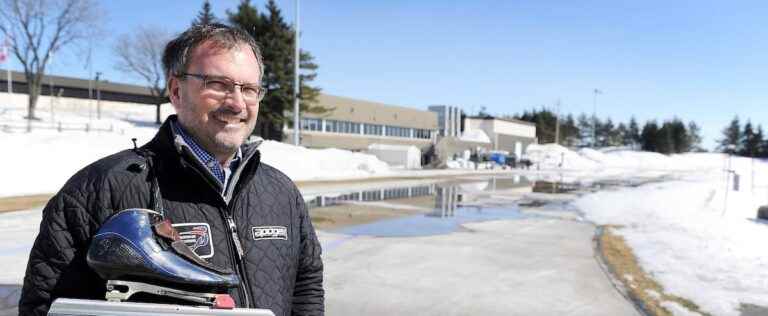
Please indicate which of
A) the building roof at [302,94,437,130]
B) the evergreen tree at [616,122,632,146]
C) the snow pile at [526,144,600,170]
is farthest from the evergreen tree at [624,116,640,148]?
the building roof at [302,94,437,130]

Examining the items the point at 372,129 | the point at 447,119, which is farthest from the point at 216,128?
the point at 447,119

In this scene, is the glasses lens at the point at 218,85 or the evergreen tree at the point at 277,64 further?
the evergreen tree at the point at 277,64

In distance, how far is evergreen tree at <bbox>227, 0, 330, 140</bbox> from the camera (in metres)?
41.1

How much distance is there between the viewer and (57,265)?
5.00 ft

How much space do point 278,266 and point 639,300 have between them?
5474 millimetres

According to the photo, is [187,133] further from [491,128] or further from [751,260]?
[491,128]

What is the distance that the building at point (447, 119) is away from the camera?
72875 millimetres

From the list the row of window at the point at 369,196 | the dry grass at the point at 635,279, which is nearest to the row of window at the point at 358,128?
the row of window at the point at 369,196

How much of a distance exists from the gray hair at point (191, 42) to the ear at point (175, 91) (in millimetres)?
18

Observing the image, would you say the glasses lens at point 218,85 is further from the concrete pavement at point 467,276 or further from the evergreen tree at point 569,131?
the evergreen tree at point 569,131

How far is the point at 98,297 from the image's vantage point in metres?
1.55

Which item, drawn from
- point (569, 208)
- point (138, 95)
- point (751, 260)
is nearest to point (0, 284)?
point (751, 260)

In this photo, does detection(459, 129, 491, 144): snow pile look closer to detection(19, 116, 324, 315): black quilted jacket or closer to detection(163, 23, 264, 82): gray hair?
detection(19, 116, 324, 315): black quilted jacket

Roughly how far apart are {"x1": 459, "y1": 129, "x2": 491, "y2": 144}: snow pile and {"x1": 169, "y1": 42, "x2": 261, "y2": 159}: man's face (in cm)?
7173
